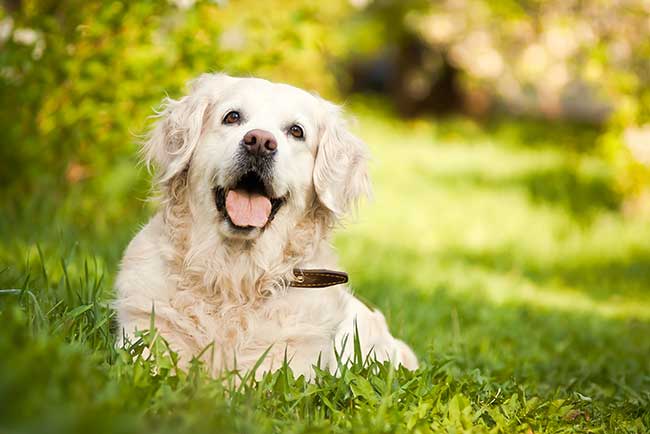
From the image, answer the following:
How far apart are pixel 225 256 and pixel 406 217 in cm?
688

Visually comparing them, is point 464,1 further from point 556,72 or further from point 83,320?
point 83,320

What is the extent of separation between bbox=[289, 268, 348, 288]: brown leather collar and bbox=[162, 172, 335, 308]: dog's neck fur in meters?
0.04

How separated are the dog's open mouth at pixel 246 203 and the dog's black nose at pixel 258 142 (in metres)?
0.12

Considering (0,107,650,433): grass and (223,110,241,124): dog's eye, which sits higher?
(223,110,241,124): dog's eye

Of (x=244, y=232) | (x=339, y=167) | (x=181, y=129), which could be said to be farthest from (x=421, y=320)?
(x=181, y=129)

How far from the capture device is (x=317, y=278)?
11.5 feet

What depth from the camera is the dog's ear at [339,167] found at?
3.63m

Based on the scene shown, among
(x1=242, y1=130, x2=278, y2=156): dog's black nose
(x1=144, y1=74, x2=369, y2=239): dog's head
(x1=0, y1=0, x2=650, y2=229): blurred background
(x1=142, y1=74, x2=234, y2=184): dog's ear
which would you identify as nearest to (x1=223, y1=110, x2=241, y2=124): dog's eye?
(x1=144, y1=74, x2=369, y2=239): dog's head

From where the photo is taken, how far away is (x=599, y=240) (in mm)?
9289

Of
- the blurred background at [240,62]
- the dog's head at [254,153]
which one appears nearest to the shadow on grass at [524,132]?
the blurred background at [240,62]

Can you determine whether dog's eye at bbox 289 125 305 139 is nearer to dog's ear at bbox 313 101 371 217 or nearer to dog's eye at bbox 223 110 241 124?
dog's ear at bbox 313 101 371 217

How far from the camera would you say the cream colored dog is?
3.25 metres

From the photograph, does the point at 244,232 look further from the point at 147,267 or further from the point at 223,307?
the point at 147,267

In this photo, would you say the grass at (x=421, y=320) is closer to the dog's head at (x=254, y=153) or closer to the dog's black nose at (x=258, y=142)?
the dog's head at (x=254, y=153)
